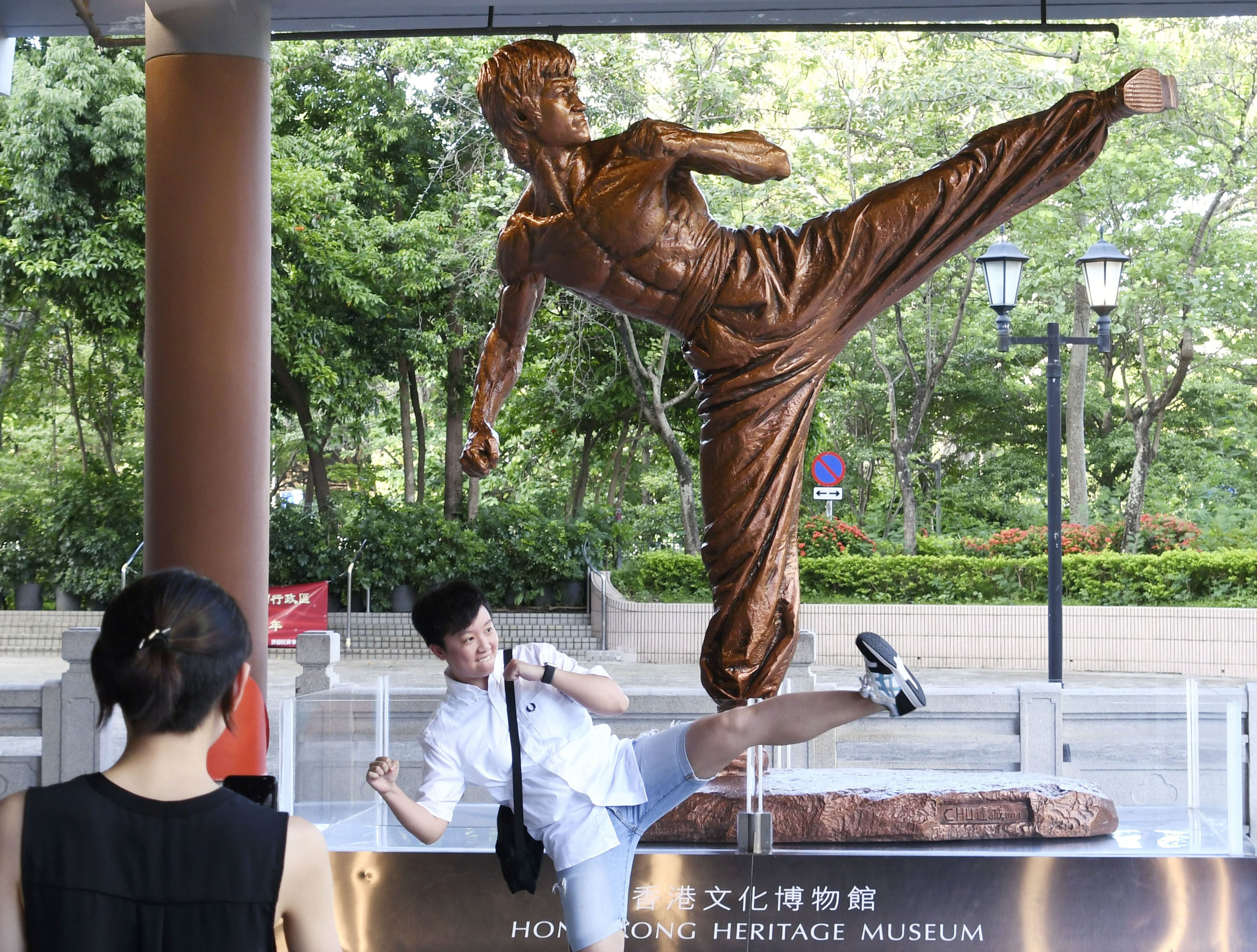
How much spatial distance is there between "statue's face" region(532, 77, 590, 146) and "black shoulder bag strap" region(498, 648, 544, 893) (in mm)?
1671

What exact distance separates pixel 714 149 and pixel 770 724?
5.81 ft

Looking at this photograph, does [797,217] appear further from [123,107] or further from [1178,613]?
[123,107]

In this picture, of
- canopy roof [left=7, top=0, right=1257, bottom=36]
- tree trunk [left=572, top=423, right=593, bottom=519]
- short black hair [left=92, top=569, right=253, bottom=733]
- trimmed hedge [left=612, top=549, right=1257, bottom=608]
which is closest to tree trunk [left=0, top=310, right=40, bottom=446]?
tree trunk [left=572, top=423, right=593, bottom=519]

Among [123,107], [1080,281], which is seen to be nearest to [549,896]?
[123,107]

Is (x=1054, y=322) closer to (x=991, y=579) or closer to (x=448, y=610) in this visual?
(x=991, y=579)

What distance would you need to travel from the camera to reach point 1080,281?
1477cm

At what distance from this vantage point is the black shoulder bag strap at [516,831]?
2.80 meters

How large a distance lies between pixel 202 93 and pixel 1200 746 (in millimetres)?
4485

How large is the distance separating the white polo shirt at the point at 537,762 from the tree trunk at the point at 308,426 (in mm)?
11547

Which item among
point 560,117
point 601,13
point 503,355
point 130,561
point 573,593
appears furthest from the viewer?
point 573,593

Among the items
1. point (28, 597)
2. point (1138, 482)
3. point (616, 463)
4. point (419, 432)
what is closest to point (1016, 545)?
point (1138, 482)

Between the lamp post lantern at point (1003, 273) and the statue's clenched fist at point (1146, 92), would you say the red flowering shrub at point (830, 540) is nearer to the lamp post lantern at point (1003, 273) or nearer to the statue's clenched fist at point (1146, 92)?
the lamp post lantern at point (1003, 273)

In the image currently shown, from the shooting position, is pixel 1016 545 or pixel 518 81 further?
pixel 1016 545

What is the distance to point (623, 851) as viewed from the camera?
2.89 metres
